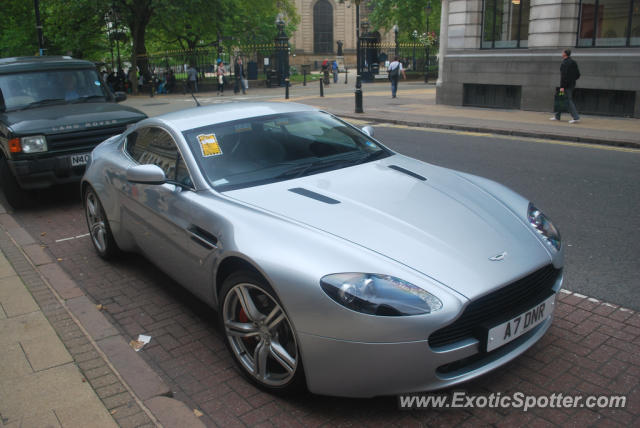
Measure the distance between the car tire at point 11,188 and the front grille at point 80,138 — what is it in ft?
2.60

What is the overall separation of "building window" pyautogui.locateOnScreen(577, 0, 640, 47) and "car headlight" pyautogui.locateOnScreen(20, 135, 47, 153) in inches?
619

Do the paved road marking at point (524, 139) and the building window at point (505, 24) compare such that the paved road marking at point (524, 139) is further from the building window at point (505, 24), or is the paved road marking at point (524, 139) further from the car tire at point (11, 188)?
Result: the car tire at point (11, 188)

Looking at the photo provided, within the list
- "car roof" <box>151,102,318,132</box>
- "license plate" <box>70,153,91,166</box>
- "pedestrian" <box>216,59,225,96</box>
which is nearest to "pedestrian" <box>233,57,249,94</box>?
"pedestrian" <box>216,59,225,96</box>

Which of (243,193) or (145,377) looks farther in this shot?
(243,193)

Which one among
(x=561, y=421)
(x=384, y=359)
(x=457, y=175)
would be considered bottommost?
(x=561, y=421)

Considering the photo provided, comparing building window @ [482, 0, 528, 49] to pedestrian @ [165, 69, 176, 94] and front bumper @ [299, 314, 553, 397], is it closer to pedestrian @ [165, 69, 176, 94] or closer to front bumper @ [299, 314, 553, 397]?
front bumper @ [299, 314, 553, 397]

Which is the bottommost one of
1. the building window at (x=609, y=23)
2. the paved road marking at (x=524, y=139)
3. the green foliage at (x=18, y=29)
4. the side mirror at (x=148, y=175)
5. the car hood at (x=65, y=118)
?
the paved road marking at (x=524, y=139)

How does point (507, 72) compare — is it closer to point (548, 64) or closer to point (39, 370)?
point (548, 64)

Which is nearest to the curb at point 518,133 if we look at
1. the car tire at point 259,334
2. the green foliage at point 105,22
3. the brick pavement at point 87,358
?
the car tire at point 259,334

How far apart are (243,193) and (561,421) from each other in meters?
2.30

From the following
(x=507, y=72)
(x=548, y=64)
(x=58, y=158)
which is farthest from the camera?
(x=507, y=72)

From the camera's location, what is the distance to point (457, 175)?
4426 mm

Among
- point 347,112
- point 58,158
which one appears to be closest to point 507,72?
point 347,112

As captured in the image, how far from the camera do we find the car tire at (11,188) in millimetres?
7832
